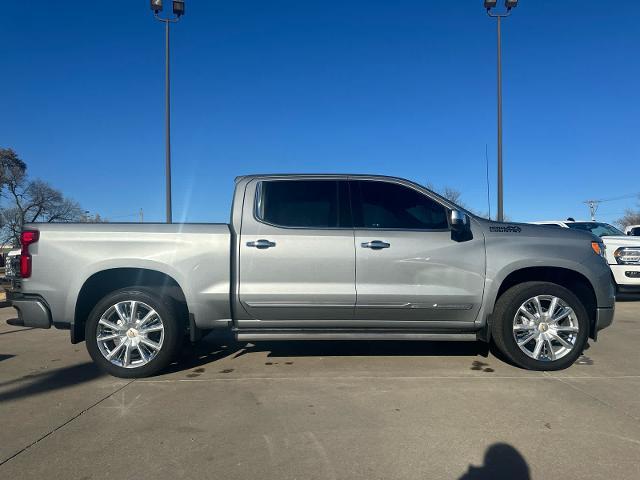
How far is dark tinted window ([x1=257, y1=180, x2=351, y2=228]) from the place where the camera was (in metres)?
4.85

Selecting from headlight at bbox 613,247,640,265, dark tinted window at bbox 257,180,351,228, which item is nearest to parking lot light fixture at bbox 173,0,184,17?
dark tinted window at bbox 257,180,351,228

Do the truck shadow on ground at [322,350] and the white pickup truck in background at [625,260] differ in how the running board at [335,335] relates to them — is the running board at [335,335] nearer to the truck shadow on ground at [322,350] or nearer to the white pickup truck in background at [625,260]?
the truck shadow on ground at [322,350]

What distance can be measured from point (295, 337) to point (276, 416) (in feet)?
3.79

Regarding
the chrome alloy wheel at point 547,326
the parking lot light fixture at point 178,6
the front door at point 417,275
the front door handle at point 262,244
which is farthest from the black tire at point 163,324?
the parking lot light fixture at point 178,6

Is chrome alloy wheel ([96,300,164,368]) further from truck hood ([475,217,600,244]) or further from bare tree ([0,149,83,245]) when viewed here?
bare tree ([0,149,83,245])

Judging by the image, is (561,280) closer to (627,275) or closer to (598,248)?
(598,248)

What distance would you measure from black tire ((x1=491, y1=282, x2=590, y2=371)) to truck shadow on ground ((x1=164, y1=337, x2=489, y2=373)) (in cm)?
71

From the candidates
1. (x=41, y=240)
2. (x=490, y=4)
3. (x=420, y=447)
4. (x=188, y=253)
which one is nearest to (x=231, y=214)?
(x=188, y=253)

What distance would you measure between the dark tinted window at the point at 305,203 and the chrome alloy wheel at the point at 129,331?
4.84 feet

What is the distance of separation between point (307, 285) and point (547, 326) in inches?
94.5

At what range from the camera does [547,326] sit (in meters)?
4.74

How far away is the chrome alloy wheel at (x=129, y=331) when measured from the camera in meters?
4.66

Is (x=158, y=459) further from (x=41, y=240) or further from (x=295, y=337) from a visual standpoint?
(x=41, y=240)

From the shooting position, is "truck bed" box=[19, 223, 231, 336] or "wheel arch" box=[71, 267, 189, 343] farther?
"wheel arch" box=[71, 267, 189, 343]
